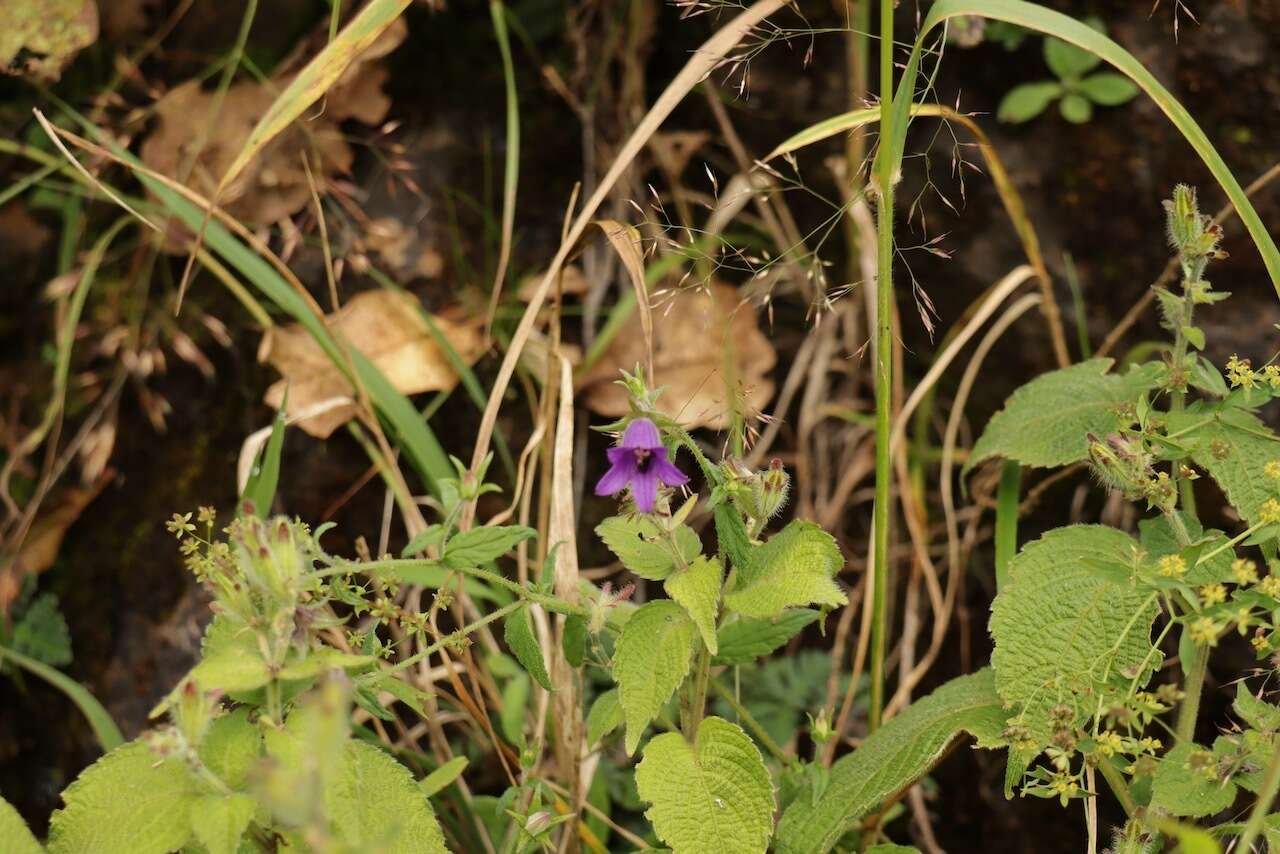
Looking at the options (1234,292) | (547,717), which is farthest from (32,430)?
(1234,292)

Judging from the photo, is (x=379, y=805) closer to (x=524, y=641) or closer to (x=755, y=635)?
(x=524, y=641)

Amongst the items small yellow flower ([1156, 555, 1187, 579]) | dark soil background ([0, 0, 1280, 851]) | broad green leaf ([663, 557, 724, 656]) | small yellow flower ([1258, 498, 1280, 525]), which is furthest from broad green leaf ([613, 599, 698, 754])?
dark soil background ([0, 0, 1280, 851])

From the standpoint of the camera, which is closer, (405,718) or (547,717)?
(547,717)

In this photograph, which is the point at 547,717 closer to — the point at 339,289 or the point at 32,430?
the point at 339,289

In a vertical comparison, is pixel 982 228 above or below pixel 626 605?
above

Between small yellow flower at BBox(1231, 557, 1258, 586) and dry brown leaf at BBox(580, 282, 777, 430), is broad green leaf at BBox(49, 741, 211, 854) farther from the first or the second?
dry brown leaf at BBox(580, 282, 777, 430)
